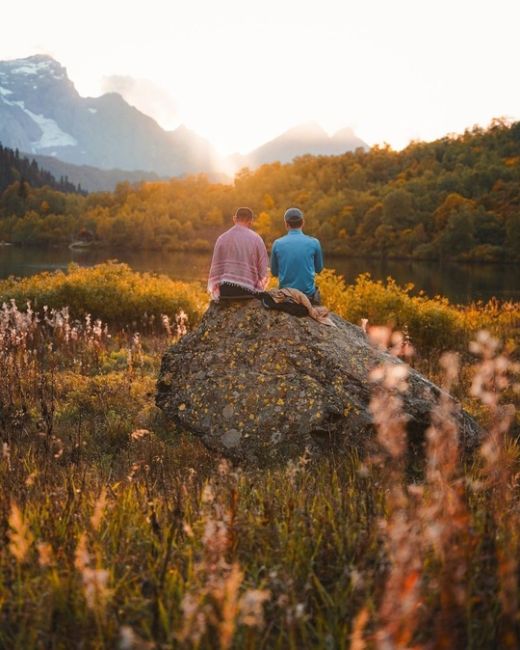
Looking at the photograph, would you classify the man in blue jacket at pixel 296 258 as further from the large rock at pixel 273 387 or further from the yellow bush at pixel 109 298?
the yellow bush at pixel 109 298

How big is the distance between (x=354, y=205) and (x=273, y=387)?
103383 mm

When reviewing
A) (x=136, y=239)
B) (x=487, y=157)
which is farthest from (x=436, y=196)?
(x=136, y=239)

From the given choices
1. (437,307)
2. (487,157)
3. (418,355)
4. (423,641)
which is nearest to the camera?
(423,641)

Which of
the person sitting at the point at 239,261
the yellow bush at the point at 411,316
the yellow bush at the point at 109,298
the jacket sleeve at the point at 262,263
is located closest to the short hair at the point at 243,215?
the person sitting at the point at 239,261

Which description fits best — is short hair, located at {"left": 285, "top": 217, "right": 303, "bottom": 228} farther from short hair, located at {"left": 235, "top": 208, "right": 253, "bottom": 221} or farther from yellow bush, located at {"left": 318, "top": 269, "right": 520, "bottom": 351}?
yellow bush, located at {"left": 318, "top": 269, "right": 520, "bottom": 351}

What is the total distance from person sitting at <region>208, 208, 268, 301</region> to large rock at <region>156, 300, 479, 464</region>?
0.76 feet

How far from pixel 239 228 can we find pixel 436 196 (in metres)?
95.1

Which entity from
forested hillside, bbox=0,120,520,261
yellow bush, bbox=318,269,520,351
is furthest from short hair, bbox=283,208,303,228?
forested hillside, bbox=0,120,520,261

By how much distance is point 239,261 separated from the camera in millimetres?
7707

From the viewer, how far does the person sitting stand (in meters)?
7.71

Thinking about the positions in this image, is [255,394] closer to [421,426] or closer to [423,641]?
[421,426]

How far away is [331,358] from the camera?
6902 mm

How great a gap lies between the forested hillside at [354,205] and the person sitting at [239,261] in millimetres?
67464

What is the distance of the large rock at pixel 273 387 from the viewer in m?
6.43
